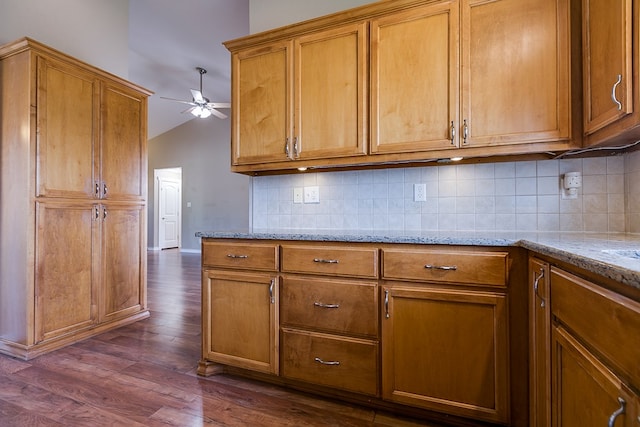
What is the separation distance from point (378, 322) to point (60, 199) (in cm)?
241

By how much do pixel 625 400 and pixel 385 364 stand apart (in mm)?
965

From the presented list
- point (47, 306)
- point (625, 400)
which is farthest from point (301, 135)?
point (47, 306)

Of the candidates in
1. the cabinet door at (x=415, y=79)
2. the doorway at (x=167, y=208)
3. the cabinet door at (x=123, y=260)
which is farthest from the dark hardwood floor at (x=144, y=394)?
the doorway at (x=167, y=208)

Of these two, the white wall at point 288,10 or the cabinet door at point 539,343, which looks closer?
the cabinet door at point 539,343

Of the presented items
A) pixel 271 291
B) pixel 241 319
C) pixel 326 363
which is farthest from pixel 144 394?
pixel 326 363

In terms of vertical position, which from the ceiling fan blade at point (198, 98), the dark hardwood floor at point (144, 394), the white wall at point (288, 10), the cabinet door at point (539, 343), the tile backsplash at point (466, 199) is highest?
the ceiling fan blade at point (198, 98)

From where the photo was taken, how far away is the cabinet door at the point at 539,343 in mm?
1083

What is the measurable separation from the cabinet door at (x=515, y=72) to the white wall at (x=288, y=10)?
0.94 m

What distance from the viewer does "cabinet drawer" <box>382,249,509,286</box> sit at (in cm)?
133

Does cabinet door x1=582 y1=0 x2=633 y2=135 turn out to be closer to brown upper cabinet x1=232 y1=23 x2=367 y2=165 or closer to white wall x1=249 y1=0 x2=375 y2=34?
brown upper cabinet x1=232 y1=23 x2=367 y2=165

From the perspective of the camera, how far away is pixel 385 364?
4.85 feet

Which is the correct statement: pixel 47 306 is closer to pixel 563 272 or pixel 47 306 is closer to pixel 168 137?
pixel 563 272

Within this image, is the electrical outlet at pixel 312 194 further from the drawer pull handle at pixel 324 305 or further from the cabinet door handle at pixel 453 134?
the cabinet door handle at pixel 453 134

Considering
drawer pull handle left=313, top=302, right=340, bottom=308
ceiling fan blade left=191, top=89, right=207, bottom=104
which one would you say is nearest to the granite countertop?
drawer pull handle left=313, top=302, right=340, bottom=308
